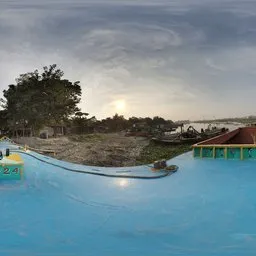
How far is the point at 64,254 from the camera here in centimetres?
255

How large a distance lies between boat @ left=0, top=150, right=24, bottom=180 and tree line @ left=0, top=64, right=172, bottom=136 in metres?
0.69

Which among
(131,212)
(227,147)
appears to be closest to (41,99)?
(131,212)

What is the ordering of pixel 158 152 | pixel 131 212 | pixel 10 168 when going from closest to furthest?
pixel 131 212, pixel 10 168, pixel 158 152

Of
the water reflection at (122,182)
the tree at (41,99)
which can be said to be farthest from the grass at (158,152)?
the tree at (41,99)

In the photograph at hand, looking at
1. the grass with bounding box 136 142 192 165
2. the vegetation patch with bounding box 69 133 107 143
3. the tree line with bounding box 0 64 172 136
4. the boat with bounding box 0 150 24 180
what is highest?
the tree line with bounding box 0 64 172 136

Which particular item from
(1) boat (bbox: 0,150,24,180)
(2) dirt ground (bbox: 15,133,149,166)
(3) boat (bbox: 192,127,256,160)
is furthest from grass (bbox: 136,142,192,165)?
(1) boat (bbox: 0,150,24,180)

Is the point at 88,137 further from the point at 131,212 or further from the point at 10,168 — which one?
the point at 131,212

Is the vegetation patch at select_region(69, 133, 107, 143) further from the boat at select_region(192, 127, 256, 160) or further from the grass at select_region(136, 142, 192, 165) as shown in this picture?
the boat at select_region(192, 127, 256, 160)

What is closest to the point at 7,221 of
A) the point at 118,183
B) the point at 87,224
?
the point at 87,224

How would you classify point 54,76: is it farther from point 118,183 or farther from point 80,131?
point 118,183

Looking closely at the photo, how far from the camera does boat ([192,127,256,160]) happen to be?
4453 millimetres

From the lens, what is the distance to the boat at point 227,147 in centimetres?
445

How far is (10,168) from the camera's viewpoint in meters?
3.81

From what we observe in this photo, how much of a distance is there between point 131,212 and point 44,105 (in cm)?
204
